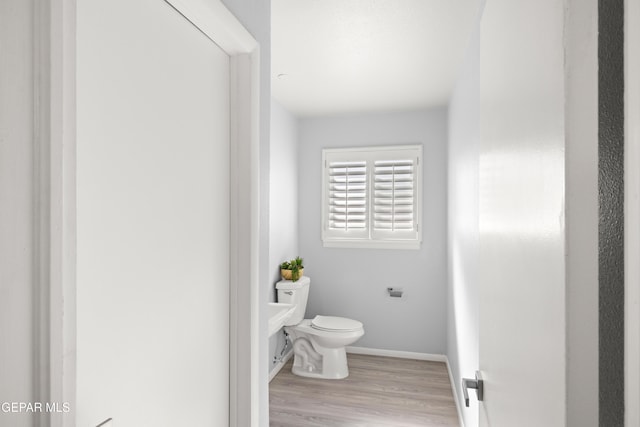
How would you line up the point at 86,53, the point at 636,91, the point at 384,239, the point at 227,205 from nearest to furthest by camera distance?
the point at 636,91 → the point at 86,53 → the point at 227,205 → the point at 384,239

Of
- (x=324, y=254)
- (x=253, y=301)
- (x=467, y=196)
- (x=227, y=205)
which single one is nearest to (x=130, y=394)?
(x=253, y=301)

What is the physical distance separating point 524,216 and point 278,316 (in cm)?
188

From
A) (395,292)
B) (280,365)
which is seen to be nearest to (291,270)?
(280,365)

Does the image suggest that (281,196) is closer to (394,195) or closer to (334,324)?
(394,195)

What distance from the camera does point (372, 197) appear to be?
3.88 meters

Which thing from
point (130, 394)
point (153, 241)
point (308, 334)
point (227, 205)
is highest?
point (227, 205)

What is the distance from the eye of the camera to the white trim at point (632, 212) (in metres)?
0.34

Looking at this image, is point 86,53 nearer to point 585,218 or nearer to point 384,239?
point 585,218

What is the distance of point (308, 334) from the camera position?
332cm

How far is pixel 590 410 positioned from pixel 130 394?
2.98 ft

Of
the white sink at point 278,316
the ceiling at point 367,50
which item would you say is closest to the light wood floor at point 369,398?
the white sink at point 278,316

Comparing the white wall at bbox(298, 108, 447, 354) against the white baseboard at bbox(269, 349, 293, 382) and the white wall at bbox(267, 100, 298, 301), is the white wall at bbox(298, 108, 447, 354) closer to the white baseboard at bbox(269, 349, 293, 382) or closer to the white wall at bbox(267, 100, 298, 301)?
the white wall at bbox(267, 100, 298, 301)

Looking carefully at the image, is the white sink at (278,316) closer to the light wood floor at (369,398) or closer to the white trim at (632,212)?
the light wood floor at (369,398)

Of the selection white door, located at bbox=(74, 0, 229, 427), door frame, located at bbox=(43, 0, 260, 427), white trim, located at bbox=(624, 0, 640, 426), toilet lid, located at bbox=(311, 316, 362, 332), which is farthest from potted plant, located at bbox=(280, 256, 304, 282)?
white trim, located at bbox=(624, 0, 640, 426)
